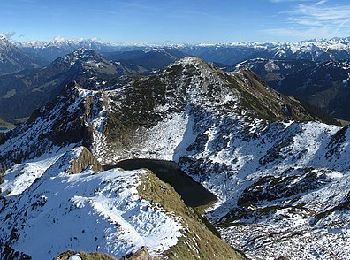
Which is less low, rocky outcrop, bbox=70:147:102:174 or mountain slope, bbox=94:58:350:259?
rocky outcrop, bbox=70:147:102:174

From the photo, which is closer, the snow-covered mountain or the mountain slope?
the snow-covered mountain

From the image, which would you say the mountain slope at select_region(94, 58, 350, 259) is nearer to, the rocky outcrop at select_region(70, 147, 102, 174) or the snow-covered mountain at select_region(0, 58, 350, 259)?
the snow-covered mountain at select_region(0, 58, 350, 259)

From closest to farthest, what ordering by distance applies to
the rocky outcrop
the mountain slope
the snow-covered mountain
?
the snow-covered mountain → the mountain slope → the rocky outcrop

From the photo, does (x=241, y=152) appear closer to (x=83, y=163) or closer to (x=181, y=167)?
(x=181, y=167)

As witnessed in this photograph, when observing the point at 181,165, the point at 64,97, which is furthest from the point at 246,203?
the point at 64,97

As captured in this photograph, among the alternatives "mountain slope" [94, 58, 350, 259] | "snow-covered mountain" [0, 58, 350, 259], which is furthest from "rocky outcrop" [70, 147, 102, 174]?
"mountain slope" [94, 58, 350, 259]

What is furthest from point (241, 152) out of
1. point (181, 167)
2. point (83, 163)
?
point (83, 163)

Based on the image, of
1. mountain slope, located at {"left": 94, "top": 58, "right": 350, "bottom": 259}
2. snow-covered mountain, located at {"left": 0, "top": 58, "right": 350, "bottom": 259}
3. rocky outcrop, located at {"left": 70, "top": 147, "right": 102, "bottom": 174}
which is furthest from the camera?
rocky outcrop, located at {"left": 70, "top": 147, "right": 102, "bottom": 174}

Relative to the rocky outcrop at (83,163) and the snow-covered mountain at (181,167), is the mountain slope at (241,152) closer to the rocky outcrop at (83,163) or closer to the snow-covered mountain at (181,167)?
the snow-covered mountain at (181,167)
